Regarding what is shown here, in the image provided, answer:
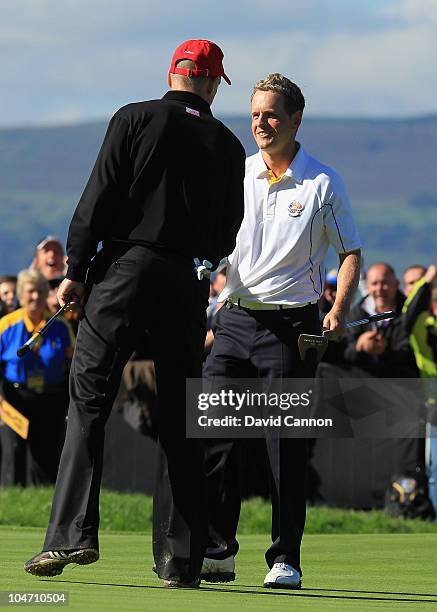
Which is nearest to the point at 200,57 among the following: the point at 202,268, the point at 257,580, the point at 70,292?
the point at 202,268

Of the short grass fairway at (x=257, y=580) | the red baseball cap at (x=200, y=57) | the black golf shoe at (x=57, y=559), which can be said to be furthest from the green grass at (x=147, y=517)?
the red baseball cap at (x=200, y=57)

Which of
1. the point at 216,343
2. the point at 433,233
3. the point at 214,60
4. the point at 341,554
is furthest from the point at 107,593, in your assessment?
the point at 433,233

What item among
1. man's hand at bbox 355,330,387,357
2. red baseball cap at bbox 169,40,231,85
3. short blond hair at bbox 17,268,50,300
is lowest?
man's hand at bbox 355,330,387,357

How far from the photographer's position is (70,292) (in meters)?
7.56

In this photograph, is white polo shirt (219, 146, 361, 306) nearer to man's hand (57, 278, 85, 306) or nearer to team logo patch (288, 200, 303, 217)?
team logo patch (288, 200, 303, 217)

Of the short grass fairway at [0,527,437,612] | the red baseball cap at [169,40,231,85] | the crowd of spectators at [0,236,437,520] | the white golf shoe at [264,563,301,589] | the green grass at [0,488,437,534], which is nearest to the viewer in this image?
the short grass fairway at [0,527,437,612]

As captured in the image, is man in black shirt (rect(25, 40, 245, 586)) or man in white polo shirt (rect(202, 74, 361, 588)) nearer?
man in black shirt (rect(25, 40, 245, 586))

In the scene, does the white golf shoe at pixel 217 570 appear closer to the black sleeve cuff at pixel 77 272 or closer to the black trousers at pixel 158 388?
the black trousers at pixel 158 388

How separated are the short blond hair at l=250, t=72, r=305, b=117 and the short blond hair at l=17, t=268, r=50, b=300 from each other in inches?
262

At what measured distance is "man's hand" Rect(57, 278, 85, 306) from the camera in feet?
24.7

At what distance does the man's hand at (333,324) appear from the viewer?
8406 mm

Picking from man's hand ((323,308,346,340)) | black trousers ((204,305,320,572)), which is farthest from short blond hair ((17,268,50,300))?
man's hand ((323,308,346,340))

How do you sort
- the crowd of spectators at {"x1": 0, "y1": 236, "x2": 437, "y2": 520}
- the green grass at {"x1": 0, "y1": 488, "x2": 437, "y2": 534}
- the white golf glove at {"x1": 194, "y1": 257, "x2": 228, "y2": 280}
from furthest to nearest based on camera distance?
1. the crowd of spectators at {"x1": 0, "y1": 236, "x2": 437, "y2": 520}
2. the green grass at {"x1": 0, "y1": 488, "x2": 437, "y2": 534}
3. the white golf glove at {"x1": 194, "y1": 257, "x2": 228, "y2": 280}

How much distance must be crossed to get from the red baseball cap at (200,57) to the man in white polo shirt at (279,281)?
0.79 m
